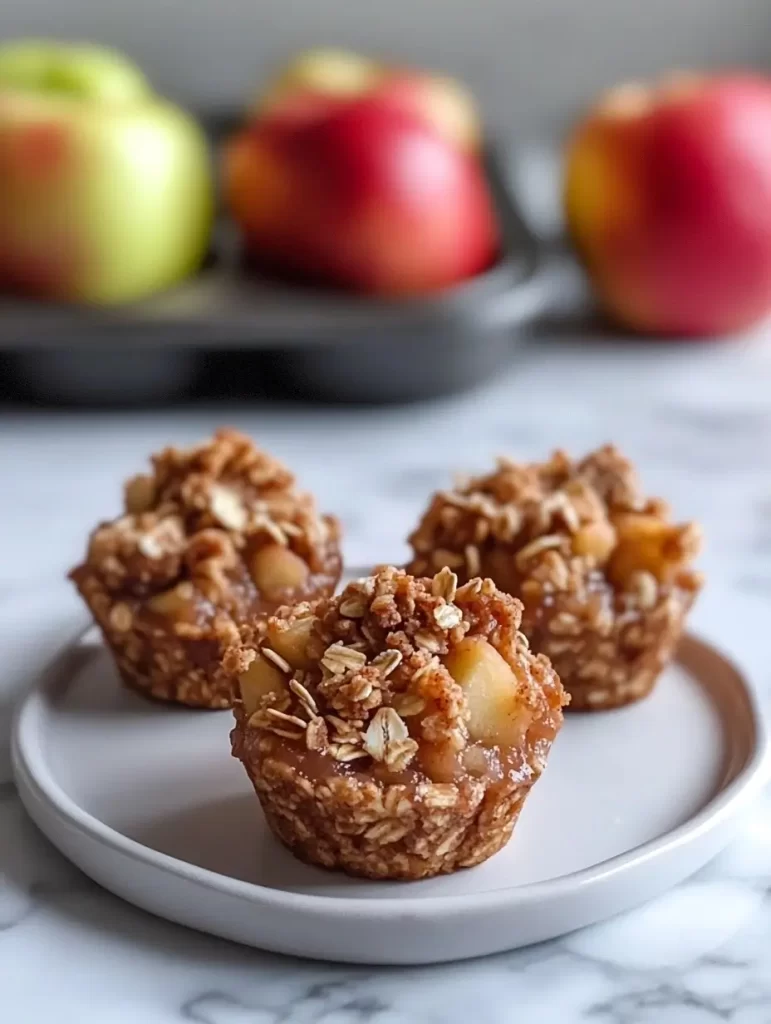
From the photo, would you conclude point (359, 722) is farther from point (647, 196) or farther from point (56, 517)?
point (647, 196)

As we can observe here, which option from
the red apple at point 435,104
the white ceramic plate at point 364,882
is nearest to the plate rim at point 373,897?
the white ceramic plate at point 364,882

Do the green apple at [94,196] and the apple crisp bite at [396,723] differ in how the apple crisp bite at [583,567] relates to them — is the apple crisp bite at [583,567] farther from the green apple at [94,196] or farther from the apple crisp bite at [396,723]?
the green apple at [94,196]

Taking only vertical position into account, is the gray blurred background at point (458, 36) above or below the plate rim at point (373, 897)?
above

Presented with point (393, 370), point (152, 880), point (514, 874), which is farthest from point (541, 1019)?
point (393, 370)

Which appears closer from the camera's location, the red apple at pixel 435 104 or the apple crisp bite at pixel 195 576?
the apple crisp bite at pixel 195 576

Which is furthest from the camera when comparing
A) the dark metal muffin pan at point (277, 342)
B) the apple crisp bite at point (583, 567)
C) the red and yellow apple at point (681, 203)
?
the red and yellow apple at point (681, 203)

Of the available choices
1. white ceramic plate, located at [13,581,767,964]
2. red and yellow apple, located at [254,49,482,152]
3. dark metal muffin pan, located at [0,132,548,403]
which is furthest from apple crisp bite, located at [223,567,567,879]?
red and yellow apple, located at [254,49,482,152]

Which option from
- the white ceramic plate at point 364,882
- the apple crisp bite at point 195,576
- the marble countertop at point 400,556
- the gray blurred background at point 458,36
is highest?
the gray blurred background at point 458,36

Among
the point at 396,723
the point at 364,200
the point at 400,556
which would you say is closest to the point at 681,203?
the point at 364,200

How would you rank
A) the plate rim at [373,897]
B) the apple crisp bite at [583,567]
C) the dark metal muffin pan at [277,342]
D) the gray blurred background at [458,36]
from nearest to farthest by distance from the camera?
1. the plate rim at [373,897]
2. the apple crisp bite at [583,567]
3. the dark metal muffin pan at [277,342]
4. the gray blurred background at [458,36]
